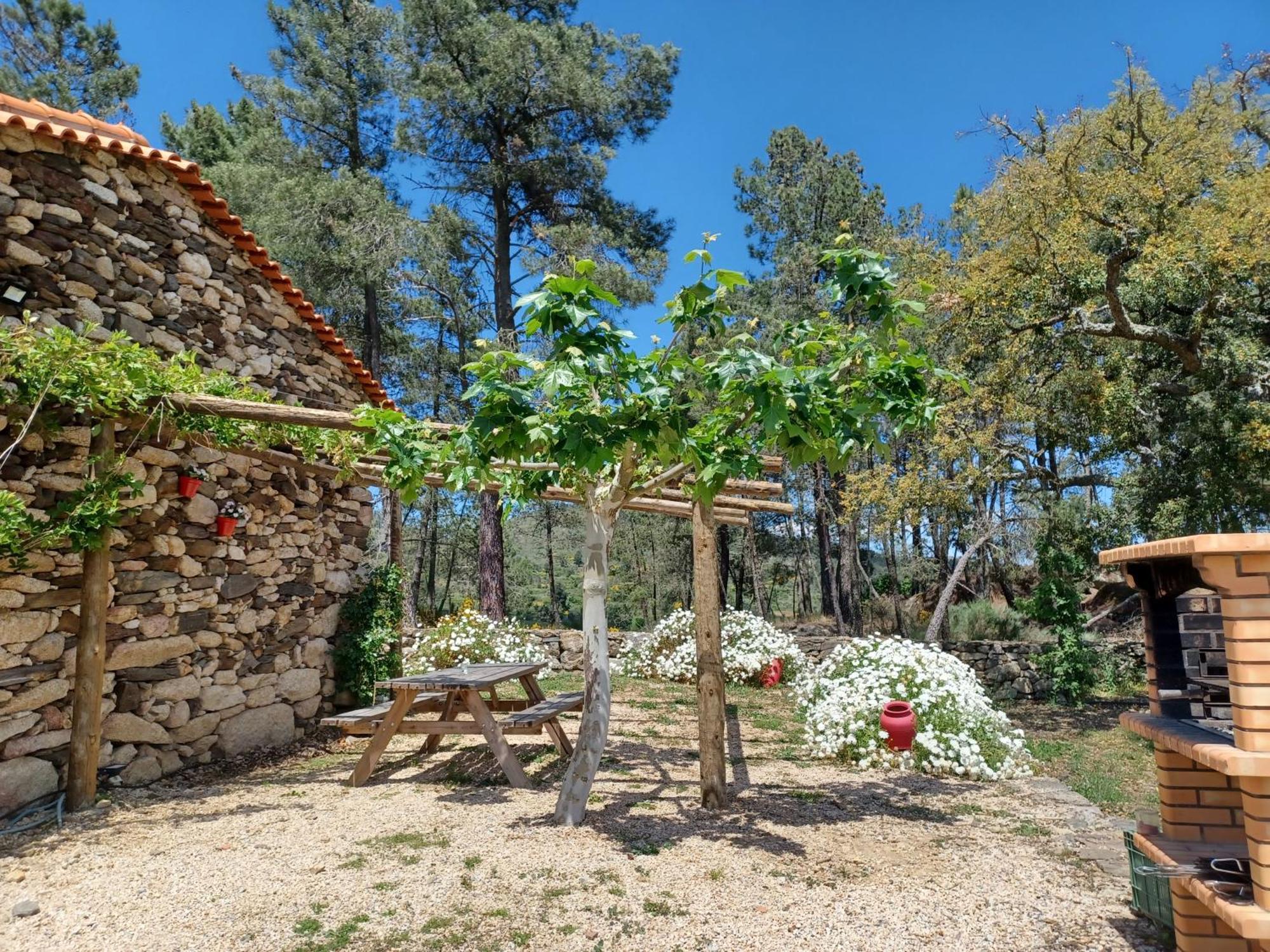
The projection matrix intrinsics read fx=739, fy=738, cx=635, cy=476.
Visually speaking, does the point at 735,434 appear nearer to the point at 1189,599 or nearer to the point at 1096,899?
the point at 1189,599

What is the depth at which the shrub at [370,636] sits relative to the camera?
24.0ft

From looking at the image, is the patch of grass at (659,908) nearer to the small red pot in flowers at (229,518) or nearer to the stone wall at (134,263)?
the small red pot in flowers at (229,518)

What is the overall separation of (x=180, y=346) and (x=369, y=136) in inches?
446

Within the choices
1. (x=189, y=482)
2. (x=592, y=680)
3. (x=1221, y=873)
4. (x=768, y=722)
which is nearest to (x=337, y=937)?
(x=592, y=680)

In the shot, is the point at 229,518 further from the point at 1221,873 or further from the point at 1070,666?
the point at 1070,666

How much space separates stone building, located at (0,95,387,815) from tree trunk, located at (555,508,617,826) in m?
2.98

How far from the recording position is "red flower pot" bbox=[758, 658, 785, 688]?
11.0m

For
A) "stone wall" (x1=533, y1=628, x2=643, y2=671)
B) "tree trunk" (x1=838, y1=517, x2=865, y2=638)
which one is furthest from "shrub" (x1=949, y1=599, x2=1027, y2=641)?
"stone wall" (x1=533, y1=628, x2=643, y2=671)

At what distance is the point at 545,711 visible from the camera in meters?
5.54

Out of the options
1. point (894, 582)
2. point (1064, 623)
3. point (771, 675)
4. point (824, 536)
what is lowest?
point (771, 675)

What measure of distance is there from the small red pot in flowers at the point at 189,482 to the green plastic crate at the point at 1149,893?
605 centimetres

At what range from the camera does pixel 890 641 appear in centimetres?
768

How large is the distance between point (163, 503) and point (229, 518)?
1.76 feet

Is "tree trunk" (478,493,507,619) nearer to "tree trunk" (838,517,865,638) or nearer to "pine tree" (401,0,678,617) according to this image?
"pine tree" (401,0,678,617)
